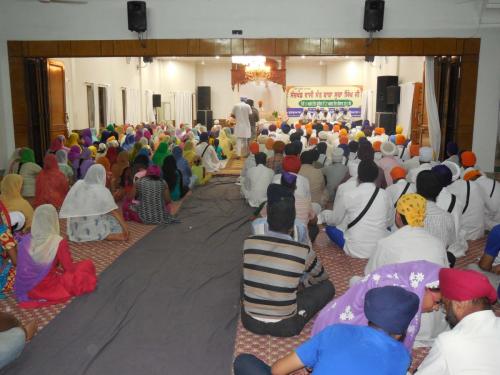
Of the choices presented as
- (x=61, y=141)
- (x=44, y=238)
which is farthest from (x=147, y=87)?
(x=44, y=238)

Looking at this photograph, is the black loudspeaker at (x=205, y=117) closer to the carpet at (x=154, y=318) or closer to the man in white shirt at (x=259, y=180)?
the man in white shirt at (x=259, y=180)

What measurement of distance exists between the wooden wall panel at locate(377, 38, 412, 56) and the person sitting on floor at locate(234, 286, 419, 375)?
605cm

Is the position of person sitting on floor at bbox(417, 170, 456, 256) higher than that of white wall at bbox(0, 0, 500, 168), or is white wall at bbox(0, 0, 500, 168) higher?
white wall at bbox(0, 0, 500, 168)

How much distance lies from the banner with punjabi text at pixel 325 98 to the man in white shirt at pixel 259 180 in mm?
9700

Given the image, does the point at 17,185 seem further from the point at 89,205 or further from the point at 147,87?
the point at 147,87

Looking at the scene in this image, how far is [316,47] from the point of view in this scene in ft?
23.5

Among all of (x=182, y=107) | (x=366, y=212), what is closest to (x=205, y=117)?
(x=182, y=107)

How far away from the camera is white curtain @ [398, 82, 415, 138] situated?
1009 cm

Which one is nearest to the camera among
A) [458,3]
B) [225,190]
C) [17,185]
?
[17,185]

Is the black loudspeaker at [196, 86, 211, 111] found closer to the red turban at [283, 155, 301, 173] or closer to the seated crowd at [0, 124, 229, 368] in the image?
the seated crowd at [0, 124, 229, 368]

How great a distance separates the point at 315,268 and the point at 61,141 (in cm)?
583

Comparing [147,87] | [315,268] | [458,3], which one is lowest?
[315,268]

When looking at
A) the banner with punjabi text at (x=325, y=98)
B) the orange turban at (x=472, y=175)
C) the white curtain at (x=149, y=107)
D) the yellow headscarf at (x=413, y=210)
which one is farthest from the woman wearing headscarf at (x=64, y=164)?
the banner with punjabi text at (x=325, y=98)

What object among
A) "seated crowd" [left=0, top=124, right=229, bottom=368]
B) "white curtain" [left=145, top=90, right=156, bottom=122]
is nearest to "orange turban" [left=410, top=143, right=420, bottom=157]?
"seated crowd" [left=0, top=124, right=229, bottom=368]
